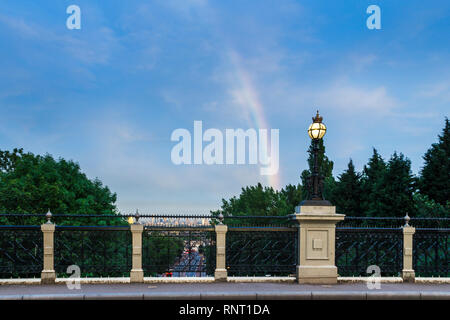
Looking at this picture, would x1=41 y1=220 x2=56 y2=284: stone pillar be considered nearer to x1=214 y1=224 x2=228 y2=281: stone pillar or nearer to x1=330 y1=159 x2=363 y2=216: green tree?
x1=214 y1=224 x2=228 y2=281: stone pillar

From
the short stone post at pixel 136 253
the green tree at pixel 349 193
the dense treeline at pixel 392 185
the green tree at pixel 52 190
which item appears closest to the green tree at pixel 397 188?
the dense treeline at pixel 392 185

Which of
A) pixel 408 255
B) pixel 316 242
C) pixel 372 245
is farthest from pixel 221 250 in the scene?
pixel 408 255

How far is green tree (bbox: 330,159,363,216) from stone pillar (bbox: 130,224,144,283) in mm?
37463

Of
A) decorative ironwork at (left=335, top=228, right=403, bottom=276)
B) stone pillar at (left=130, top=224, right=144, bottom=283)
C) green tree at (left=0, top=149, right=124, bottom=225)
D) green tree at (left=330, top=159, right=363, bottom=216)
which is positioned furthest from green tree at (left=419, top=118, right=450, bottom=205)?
stone pillar at (left=130, top=224, right=144, bottom=283)

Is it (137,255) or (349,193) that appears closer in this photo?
(137,255)

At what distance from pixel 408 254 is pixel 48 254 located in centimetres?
899

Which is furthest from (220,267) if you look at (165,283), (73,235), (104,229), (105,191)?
(105,191)

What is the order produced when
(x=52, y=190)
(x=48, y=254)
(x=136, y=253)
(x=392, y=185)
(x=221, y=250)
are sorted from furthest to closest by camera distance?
1. (x=392, y=185)
2. (x=52, y=190)
3. (x=221, y=250)
4. (x=136, y=253)
5. (x=48, y=254)

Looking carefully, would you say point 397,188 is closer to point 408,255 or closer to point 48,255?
point 408,255

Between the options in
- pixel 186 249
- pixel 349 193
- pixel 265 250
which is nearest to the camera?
pixel 265 250

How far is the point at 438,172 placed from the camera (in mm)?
41875
